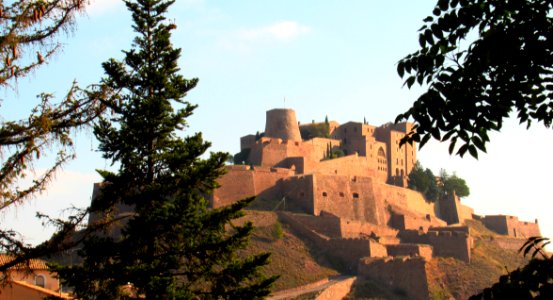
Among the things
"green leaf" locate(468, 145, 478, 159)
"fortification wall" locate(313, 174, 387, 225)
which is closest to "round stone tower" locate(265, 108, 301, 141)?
"fortification wall" locate(313, 174, 387, 225)

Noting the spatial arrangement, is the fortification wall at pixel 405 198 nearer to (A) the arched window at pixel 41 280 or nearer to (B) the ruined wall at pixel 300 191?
(B) the ruined wall at pixel 300 191

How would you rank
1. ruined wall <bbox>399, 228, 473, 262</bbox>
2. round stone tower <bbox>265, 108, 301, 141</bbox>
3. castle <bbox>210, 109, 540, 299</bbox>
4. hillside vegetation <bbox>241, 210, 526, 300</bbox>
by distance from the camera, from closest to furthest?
1. hillside vegetation <bbox>241, 210, 526, 300</bbox>
2. castle <bbox>210, 109, 540, 299</bbox>
3. ruined wall <bbox>399, 228, 473, 262</bbox>
4. round stone tower <bbox>265, 108, 301, 141</bbox>

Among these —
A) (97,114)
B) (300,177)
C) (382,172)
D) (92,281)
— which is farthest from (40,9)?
(382,172)

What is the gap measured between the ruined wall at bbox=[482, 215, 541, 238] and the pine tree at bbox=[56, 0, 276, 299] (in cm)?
5147

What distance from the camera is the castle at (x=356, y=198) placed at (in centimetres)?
4600

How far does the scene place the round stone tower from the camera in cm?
6000

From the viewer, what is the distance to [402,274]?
4259 centimetres

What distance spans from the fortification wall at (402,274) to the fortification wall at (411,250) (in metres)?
2.38

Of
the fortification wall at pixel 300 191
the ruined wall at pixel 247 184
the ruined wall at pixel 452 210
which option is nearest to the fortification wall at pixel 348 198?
the fortification wall at pixel 300 191

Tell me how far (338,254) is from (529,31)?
132 feet

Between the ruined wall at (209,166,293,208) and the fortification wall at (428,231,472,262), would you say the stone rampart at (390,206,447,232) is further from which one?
the ruined wall at (209,166,293,208)

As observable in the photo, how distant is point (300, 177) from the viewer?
2055 inches

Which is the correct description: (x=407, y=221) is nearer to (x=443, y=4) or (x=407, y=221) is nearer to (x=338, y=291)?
(x=338, y=291)

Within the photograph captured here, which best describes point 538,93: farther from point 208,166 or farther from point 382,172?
point 382,172
